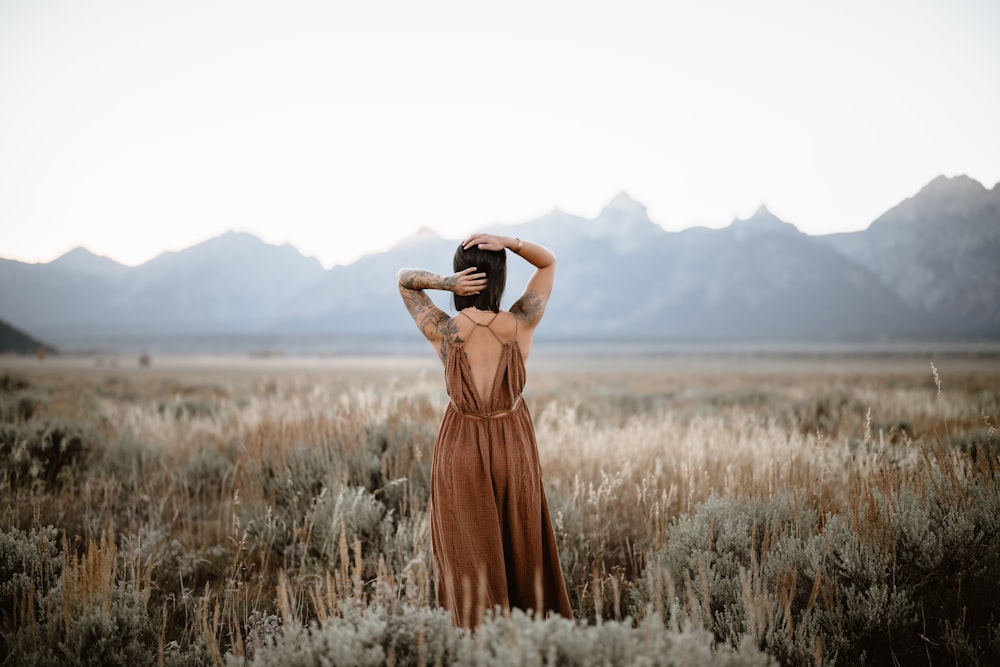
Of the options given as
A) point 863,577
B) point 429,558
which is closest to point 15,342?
point 429,558

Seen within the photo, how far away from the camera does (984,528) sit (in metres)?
3.31

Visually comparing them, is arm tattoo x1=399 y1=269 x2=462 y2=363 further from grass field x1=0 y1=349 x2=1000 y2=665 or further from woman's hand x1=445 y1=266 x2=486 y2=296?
grass field x1=0 y1=349 x2=1000 y2=665

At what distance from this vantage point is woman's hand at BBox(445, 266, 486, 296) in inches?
117

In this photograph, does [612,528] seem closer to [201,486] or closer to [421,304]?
[421,304]

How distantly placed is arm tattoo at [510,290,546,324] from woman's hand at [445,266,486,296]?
250 mm

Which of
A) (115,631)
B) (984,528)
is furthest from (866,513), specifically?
(115,631)

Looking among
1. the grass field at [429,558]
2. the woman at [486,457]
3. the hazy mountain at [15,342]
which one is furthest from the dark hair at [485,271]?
the hazy mountain at [15,342]

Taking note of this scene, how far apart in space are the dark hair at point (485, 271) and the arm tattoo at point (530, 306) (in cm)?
13

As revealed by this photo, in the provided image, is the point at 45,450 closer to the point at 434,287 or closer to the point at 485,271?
the point at 434,287

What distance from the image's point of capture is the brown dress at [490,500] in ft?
9.74

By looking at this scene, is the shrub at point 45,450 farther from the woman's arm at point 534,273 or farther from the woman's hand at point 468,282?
the woman's arm at point 534,273

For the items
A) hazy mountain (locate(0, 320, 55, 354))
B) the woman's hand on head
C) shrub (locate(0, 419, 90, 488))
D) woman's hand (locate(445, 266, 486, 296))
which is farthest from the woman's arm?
hazy mountain (locate(0, 320, 55, 354))

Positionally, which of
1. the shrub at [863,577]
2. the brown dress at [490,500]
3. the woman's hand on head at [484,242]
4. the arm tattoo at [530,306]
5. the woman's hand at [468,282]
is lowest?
the shrub at [863,577]

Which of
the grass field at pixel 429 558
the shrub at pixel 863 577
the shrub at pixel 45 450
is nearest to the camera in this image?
the grass field at pixel 429 558
